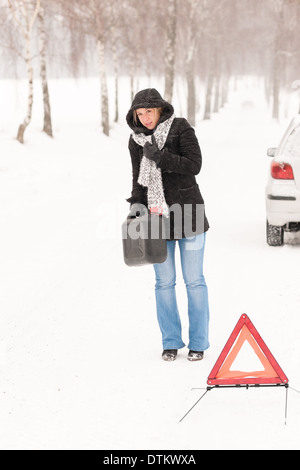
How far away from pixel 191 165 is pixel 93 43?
2128cm

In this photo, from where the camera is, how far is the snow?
334 cm

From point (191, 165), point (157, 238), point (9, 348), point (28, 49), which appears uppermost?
point (28, 49)

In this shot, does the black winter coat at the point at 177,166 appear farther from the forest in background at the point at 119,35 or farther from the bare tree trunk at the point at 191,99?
the bare tree trunk at the point at 191,99

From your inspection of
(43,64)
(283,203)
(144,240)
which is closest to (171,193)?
(144,240)

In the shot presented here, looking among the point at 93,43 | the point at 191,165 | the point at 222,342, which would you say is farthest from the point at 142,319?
the point at 93,43

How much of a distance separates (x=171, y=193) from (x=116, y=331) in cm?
148

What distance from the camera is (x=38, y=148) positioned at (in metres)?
16.4

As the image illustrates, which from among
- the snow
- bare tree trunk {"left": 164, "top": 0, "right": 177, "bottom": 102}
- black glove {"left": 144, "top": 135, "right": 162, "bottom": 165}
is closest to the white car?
the snow

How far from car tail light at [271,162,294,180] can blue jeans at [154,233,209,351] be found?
137 inches

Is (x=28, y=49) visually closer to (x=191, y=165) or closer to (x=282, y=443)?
(x=191, y=165)

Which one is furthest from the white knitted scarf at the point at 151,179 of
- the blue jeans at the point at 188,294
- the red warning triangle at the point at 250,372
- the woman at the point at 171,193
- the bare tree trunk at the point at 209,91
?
the bare tree trunk at the point at 209,91

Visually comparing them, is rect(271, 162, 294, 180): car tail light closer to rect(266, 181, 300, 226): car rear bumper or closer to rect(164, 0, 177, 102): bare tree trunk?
rect(266, 181, 300, 226): car rear bumper

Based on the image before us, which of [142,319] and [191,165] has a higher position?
[191,165]

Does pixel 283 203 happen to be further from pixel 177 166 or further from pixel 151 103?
pixel 151 103
